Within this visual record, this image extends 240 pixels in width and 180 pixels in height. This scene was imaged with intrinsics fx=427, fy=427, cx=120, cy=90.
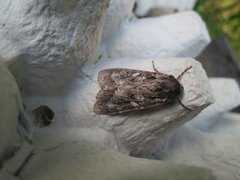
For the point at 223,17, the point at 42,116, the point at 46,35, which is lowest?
the point at 223,17

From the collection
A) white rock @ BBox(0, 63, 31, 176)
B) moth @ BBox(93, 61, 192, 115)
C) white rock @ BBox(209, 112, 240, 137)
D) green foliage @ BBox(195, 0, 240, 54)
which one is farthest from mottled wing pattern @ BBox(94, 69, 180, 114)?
green foliage @ BBox(195, 0, 240, 54)

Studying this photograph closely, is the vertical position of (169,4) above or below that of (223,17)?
above

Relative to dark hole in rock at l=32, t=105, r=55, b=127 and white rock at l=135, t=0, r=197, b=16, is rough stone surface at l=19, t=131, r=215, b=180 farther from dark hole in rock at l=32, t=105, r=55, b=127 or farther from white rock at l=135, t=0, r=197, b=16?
white rock at l=135, t=0, r=197, b=16

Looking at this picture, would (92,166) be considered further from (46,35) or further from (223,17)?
(223,17)

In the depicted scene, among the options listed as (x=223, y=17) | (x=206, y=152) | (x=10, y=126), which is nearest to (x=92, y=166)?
(x=10, y=126)

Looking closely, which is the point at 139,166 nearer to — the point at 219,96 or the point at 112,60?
the point at 112,60

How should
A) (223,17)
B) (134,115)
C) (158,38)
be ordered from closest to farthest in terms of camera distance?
(134,115) → (158,38) → (223,17)

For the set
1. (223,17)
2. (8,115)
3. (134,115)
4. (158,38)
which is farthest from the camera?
(223,17)

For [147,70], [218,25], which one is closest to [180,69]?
[147,70]

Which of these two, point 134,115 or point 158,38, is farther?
point 158,38
